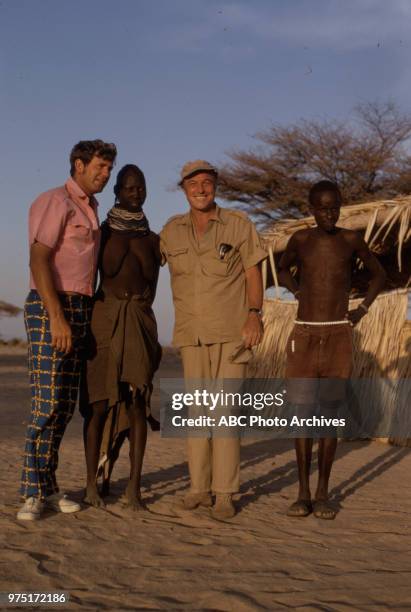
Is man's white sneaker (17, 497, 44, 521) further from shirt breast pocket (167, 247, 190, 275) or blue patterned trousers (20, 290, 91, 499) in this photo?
shirt breast pocket (167, 247, 190, 275)

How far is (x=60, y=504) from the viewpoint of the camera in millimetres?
4266

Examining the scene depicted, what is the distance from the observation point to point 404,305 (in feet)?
27.6

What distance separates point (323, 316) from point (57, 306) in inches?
59.1

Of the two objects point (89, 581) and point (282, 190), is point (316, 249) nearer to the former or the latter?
point (89, 581)

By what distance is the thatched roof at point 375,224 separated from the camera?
8008mm

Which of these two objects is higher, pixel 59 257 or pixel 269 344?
pixel 59 257

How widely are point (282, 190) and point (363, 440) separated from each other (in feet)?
38.3

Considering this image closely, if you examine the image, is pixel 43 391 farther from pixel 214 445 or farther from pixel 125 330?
pixel 214 445

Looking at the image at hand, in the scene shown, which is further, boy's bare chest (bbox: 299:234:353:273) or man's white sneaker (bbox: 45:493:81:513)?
boy's bare chest (bbox: 299:234:353:273)

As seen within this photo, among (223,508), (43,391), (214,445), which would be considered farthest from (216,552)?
(43,391)

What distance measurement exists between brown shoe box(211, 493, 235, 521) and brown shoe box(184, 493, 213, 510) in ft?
0.42

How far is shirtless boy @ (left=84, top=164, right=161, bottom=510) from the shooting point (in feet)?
14.5

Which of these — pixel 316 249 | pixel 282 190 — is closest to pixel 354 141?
pixel 282 190

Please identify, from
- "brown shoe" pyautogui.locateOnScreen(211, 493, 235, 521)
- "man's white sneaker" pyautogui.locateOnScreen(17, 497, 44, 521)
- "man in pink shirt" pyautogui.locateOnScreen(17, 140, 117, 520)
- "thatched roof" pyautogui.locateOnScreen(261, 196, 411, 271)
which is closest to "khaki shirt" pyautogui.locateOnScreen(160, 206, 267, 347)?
"man in pink shirt" pyautogui.locateOnScreen(17, 140, 117, 520)
